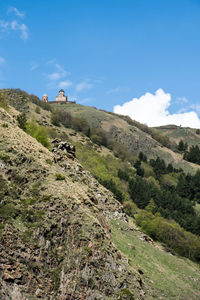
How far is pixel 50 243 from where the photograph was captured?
2303cm

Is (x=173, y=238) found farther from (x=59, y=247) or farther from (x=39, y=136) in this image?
(x=59, y=247)

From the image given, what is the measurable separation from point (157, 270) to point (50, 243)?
18.0 m

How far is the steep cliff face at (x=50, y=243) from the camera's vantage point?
20.3 metres

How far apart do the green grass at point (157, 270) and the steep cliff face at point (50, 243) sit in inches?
190

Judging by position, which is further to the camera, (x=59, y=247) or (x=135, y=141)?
(x=135, y=141)

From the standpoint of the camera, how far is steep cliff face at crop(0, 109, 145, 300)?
20312 mm

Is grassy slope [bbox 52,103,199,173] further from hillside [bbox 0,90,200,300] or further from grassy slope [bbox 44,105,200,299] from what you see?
hillside [bbox 0,90,200,300]

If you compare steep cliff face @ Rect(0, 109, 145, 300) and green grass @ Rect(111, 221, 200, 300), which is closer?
steep cliff face @ Rect(0, 109, 145, 300)

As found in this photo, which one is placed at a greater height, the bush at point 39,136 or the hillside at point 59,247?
the bush at point 39,136

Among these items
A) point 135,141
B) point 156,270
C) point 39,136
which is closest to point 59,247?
point 156,270

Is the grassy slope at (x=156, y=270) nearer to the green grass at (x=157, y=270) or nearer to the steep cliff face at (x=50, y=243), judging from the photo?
the green grass at (x=157, y=270)

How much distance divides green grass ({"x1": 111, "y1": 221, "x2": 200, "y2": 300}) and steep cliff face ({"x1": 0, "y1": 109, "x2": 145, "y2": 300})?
4816 millimetres

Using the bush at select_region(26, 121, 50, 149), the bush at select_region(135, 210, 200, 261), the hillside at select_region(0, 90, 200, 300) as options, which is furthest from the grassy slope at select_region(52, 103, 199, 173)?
the hillside at select_region(0, 90, 200, 300)

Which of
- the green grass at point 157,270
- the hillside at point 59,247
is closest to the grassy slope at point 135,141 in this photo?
the green grass at point 157,270
